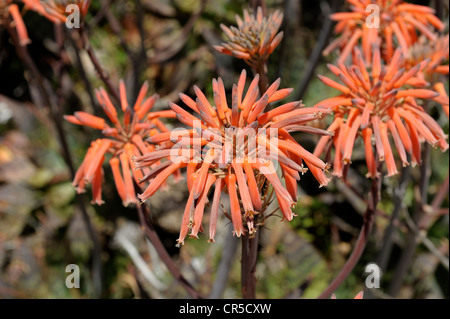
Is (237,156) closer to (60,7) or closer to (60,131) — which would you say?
(60,7)

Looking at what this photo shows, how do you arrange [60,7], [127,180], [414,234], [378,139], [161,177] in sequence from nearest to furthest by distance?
[161,177] < [378,139] < [127,180] < [60,7] < [414,234]

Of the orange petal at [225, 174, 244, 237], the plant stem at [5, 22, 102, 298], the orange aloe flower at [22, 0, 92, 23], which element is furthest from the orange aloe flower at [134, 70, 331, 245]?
the plant stem at [5, 22, 102, 298]

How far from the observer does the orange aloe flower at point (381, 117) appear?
64.7 inches

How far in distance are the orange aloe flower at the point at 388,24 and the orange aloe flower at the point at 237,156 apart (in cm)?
86

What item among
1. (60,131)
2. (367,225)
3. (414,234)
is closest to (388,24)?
(367,225)

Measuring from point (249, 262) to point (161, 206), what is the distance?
2.15 metres

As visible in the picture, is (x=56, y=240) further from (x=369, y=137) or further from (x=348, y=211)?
(x=369, y=137)

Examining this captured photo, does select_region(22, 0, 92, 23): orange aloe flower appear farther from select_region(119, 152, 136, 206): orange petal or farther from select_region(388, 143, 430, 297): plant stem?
select_region(388, 143, 430, 297): plant stem

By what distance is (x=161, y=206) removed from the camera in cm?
376

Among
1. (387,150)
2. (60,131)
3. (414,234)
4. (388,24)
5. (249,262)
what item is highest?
(388,24)

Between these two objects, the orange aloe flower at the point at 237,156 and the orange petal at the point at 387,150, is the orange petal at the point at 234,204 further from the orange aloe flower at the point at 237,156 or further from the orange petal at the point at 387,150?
the orange petal at the point at 387,150

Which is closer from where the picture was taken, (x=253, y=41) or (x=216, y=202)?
(x=216, y=202)

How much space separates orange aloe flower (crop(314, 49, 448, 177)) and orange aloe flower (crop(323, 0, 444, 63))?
44 cm

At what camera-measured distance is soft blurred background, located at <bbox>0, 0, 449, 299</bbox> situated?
3.16 meters
